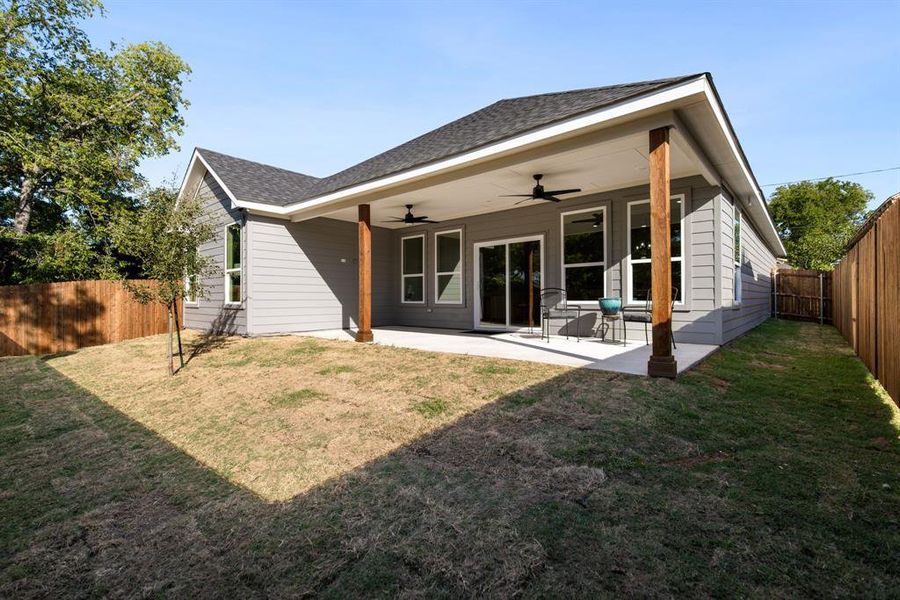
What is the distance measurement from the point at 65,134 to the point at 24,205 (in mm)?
2545

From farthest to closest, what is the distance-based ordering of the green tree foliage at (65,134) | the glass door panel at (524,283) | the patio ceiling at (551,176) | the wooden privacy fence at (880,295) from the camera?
the green tree foliage at (65,134)
the glass door panel at (524,283)
the patio ceiling at (551,176)
the wooden privacy fence at (880,295)

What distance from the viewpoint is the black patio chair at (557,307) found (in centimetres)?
766

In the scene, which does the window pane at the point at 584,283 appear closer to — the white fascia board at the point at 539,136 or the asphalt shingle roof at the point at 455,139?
the asphalt shingle roof at the point at 455,139

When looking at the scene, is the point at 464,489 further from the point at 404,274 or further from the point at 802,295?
the point at 802,295

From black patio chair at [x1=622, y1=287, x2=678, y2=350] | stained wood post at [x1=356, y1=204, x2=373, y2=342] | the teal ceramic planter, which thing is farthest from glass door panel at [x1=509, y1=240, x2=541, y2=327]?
stained wood post at [x1=356, y1=204, x2=373, y2=342]

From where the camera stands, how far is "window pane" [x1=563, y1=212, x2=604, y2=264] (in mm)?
7484

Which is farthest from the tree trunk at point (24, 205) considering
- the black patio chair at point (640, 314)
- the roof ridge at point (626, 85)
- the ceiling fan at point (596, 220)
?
the black patio chair at point (640, 314)

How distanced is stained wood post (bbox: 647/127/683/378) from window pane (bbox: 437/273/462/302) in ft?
19.4

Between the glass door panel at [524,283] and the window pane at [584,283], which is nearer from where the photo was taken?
the window pane at [584,283]

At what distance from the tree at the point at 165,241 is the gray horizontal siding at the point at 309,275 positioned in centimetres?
253

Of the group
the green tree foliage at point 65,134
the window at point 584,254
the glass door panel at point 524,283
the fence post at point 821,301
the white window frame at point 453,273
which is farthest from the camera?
the fence post at point 821,301

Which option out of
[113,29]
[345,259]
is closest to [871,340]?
[345,259]

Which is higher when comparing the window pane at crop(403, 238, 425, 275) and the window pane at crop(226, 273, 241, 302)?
the window pane at crop(403, 238, 425, 275)

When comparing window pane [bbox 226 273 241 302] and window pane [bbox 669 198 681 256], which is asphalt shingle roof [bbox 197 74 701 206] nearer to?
window pane [bbox 226 273 241 302]
